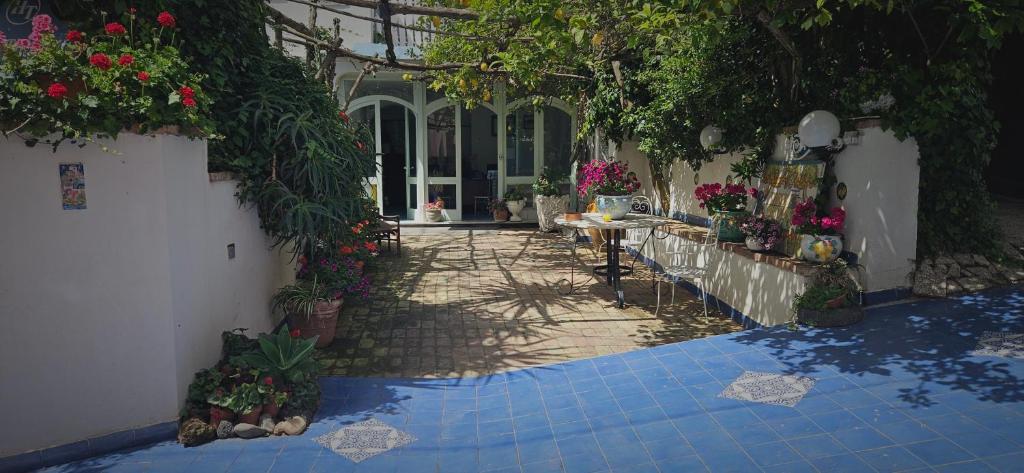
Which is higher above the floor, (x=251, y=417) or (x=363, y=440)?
(x=251, y=417)

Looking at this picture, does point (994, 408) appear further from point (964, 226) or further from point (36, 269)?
point (36, 269)

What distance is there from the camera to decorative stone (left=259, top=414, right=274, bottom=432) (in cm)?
368

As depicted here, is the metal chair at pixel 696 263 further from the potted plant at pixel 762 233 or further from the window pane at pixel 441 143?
the window pane at pixel 441 143

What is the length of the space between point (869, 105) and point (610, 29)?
10.2 ft

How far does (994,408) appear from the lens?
3.35 m

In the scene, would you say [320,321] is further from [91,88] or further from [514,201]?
[514,201]

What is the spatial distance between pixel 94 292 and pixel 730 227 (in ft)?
17.7

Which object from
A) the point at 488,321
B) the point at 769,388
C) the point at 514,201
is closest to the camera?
the point at 769,388

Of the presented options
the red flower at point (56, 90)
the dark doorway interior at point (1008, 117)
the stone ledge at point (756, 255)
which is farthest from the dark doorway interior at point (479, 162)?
the red flower at point (56, 90)

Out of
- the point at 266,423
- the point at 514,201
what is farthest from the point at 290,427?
the point at 514,201

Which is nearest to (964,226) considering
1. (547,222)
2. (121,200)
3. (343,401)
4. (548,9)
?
(548,9)

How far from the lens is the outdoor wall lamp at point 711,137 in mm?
7043

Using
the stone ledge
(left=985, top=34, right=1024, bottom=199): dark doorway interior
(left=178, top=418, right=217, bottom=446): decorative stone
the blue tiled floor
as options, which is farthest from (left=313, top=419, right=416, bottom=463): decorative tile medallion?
(left=985, top=34, right=1024, bottom=199): dark doorway interior

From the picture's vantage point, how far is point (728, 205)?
6.56m
